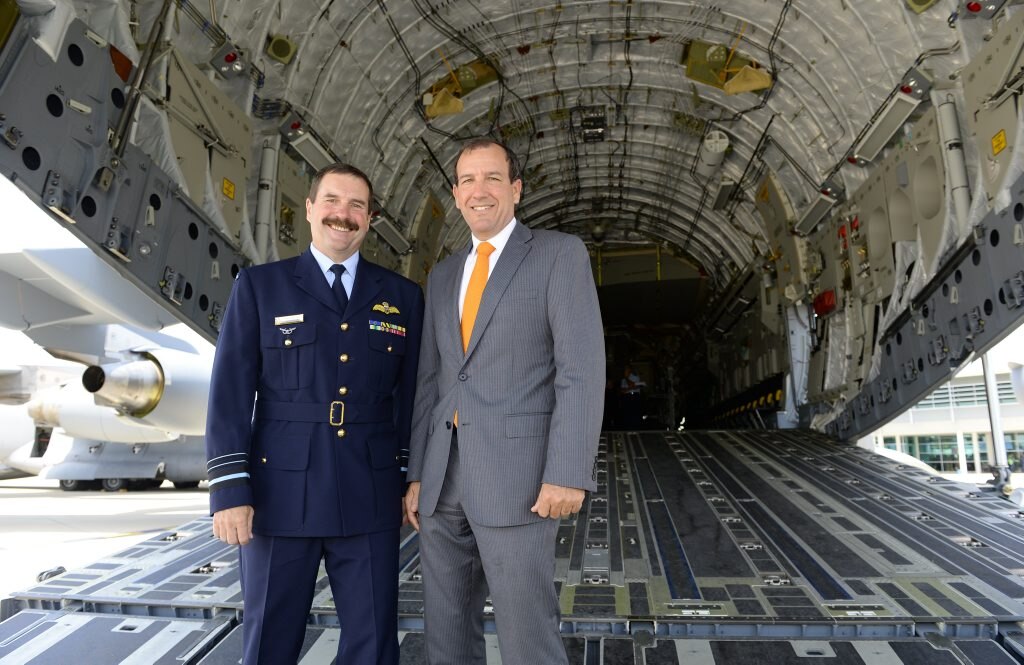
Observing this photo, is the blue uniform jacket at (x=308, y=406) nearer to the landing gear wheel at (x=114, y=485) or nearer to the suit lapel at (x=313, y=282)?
the suit lapel at (x=313, y=282)

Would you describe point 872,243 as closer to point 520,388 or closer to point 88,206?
point 520,388

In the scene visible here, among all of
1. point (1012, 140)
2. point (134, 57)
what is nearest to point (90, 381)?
point (134, 57)

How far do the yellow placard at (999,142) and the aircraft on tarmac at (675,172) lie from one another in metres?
0.01

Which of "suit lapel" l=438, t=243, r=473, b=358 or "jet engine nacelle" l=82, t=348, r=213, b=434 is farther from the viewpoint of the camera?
"jet engine nacelle" l=82, t=348, r=213, b=434

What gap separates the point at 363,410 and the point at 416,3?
20.3ft

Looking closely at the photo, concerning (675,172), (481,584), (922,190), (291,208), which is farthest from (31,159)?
(675,172)

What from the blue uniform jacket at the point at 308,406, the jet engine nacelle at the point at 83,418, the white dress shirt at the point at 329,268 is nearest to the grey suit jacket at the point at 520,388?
the blue uniform jacket at the point at 308,406

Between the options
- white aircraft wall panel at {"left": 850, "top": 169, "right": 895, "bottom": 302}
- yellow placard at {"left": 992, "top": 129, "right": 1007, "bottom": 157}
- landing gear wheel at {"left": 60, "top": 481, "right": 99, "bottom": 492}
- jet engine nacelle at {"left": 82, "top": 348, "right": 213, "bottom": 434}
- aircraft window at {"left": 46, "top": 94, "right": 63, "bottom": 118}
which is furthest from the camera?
landing gear wheel at {"left": 60, "top": 481, "right": 99, "bottom": 492}

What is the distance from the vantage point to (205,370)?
8.04 m

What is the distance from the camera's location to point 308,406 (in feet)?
6.89

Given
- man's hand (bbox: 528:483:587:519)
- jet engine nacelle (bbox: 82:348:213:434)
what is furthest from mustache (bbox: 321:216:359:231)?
jet engine nacelle (bbox: 82:348:213:434)

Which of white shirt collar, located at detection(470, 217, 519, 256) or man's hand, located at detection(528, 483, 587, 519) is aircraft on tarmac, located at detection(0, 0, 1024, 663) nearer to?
man's hand, located at detection(528, 483, 587, 519)

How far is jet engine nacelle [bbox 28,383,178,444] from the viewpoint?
415 inches

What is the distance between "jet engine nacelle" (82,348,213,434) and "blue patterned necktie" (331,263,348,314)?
20.8 feet
